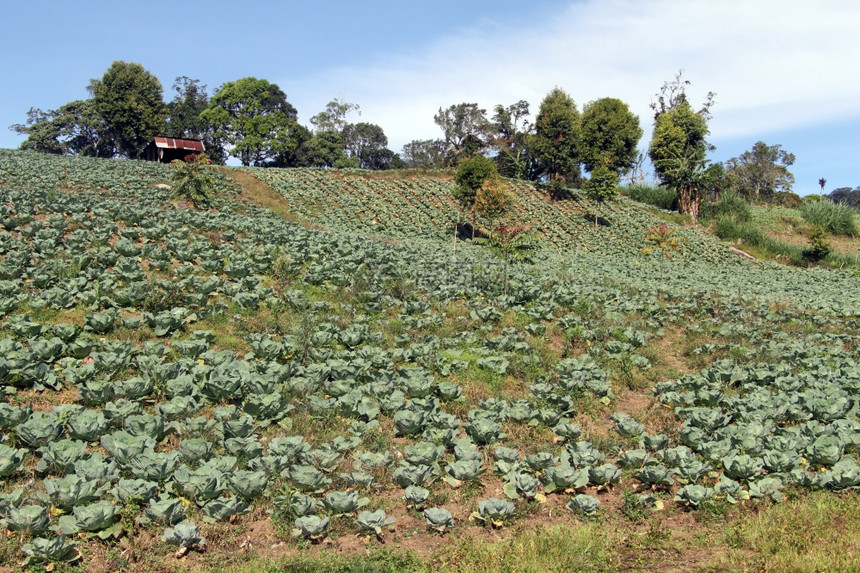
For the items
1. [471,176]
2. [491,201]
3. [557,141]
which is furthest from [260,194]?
[557,141]

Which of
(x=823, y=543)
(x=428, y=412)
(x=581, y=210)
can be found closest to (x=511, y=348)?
(x=428, y=412)

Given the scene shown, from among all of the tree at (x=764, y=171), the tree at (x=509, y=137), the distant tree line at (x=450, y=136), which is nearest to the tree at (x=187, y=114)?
the distant tree line at (x=450, y=136)

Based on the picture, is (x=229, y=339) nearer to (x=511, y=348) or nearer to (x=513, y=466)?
(x=511, y=348)

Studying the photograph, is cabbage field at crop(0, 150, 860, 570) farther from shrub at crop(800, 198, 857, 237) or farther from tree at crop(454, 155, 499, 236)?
shrub at crop(800, 198, 857, 237)

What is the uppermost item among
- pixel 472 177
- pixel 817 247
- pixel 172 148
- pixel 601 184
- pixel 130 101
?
pixel 130 101

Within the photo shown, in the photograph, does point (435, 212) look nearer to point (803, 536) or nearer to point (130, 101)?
point (130, 101)

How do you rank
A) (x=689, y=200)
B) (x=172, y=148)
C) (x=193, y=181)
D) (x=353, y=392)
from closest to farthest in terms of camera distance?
1. (x=353, y=392)
2. (x=193, y=181)
3. (x=172, y=148)
4. (x=689, y=200)

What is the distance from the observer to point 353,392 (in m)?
8.34

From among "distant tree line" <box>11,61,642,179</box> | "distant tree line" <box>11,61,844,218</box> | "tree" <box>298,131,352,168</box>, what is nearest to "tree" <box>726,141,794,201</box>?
"distant tree line" <box>11,61,844,218</box>

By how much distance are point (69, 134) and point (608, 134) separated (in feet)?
192

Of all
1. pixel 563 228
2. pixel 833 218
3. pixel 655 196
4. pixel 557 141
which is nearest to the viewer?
pixel 563 228

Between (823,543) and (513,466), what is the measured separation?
2.95 meters

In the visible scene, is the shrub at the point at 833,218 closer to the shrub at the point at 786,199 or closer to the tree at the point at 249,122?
the shrub at the point at 786,199

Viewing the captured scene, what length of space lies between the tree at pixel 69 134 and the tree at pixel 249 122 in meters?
13.5
